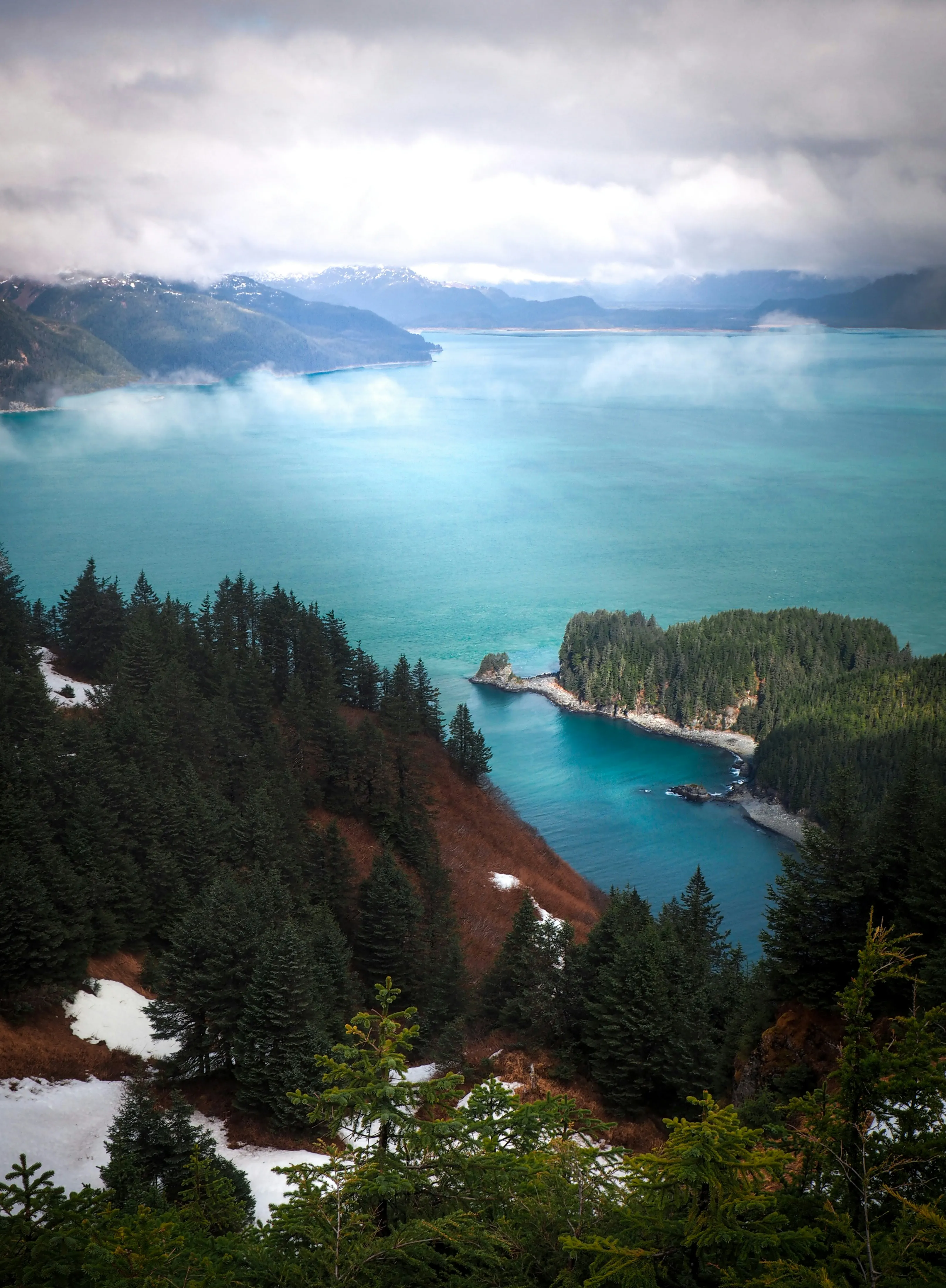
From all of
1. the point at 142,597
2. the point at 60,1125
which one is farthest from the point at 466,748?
the point at 60,1125

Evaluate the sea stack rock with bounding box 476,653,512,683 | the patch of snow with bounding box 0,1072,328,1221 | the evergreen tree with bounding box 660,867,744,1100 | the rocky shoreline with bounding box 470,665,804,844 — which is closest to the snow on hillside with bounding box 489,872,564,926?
the evergreen tree with bounding box 660,867,744,1100

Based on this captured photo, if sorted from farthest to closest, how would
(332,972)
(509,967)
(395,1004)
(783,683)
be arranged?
(783,683) < (395,1004) < (509,967) < (332,972)

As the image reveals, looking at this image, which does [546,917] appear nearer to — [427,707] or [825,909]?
[427,707]

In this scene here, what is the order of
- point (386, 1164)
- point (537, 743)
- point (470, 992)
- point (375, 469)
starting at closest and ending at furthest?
1. point (386, 1164)
2. point (470, 992)
3. point (537, 743)
4. point (375, 469)

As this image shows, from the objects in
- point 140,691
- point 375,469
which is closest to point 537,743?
point 140,691

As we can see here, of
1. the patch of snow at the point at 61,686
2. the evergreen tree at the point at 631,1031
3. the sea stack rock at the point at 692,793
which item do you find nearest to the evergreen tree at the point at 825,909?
the evergreen tree at the point at 631,1031

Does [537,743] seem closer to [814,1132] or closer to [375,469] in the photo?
[814,1132]
